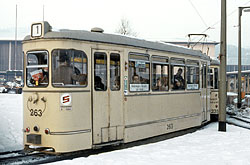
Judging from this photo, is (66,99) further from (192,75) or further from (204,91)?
(204,91)

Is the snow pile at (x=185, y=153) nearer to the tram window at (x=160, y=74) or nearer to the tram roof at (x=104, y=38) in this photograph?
the tram window at (x=160, y=74)

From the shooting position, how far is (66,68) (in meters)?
7.52

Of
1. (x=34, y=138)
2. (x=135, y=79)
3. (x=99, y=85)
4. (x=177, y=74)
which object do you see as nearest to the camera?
(x=34, y=138)

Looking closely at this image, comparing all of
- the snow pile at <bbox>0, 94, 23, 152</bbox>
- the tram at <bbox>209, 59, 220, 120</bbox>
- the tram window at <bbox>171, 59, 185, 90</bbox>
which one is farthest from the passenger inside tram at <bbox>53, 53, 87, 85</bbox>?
the tram at <bbox>209, 59, 220, 120</bbox>

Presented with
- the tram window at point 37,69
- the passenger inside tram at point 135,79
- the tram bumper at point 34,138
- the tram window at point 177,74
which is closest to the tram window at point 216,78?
the tram window at point 177,74

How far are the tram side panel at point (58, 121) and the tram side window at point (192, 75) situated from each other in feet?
17.3

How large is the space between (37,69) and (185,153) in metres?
3.88

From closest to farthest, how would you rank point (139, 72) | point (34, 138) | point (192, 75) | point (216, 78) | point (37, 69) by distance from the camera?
1. point (34, 138)
2. point (37, 69)
3. point (139, 72)
4. point (192, 75)
5. point (216, 78)

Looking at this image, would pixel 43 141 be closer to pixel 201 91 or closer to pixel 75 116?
pixel 75 116

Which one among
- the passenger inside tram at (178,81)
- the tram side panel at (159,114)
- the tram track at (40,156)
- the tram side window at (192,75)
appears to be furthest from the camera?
the tram side window at (192,75)

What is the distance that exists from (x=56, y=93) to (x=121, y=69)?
2.02 metres

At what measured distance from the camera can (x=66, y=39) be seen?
7504 mm

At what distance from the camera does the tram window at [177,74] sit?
10953 millimetres

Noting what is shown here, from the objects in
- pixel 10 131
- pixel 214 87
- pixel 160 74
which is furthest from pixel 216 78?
pixel 10 131
